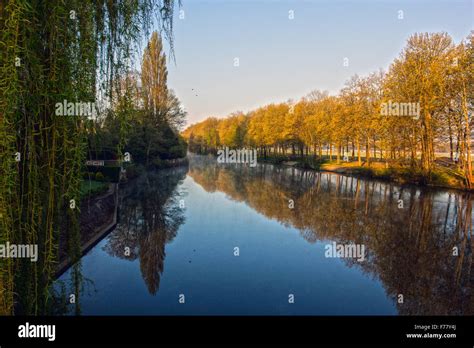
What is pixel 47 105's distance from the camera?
257cm

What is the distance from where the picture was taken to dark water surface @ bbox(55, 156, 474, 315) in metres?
5.58

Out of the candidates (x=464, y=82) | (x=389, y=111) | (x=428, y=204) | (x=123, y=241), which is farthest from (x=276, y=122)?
(x=123, y=241)

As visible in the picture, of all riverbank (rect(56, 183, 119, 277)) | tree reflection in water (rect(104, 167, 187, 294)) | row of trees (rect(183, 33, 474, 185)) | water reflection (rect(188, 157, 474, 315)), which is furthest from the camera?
row of trees (rect(183, 33, 474, 185))
